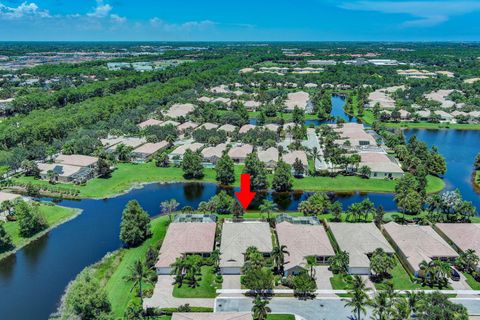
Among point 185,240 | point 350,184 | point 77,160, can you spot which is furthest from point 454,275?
point 77,160

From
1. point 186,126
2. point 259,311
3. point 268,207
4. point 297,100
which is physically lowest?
point 259,311

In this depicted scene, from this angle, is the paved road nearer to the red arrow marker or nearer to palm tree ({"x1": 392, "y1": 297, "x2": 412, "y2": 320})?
palm tree ({"x1": 392, "y1": 297, "x2": 412, "y2": 320})

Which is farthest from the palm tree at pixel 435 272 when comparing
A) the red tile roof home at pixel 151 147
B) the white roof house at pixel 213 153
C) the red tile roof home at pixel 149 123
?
the red tile roof home at pixel 149 123

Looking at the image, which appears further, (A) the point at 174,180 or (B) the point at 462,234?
(A) the point at 174,180

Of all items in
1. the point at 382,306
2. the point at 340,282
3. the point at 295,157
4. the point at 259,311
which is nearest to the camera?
the point at 382,306

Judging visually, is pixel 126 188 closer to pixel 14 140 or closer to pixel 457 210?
pixel 14 140

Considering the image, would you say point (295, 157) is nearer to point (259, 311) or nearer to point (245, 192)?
point (245, 192)

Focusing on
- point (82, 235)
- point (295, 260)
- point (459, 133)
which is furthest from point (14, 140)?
point (459, 133)
